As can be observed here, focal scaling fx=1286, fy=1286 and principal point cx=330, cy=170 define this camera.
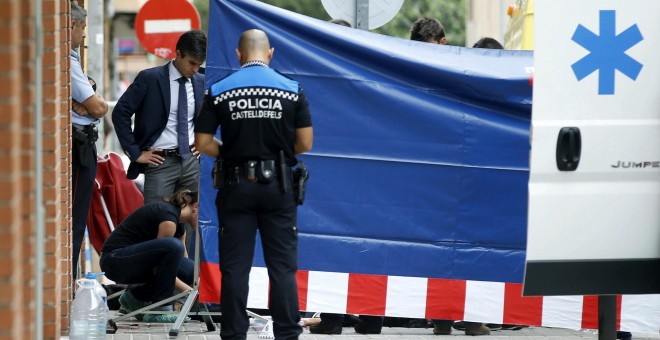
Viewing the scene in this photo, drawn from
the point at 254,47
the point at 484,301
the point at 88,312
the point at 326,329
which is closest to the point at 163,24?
the point at 326,329

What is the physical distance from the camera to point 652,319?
8.34 meters

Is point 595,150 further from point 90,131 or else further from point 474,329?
point 90,131

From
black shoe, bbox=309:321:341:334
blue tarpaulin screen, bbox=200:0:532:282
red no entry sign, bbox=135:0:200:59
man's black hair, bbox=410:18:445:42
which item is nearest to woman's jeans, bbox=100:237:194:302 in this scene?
blue tarpaulin screen, bbox=200:0:532:282

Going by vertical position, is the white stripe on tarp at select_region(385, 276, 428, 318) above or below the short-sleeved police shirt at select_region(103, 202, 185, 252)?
below

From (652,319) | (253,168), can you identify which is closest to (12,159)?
(253,168)

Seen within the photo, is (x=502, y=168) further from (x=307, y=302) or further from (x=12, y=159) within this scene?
(x=12, y=159)

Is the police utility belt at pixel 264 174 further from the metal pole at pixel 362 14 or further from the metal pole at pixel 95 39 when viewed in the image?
the metal pole at pixel 95 39

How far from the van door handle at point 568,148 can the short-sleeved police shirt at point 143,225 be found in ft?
11.4

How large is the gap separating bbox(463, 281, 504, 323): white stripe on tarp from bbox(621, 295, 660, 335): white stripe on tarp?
0.79 m

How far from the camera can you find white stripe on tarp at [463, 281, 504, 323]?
8.48 metres

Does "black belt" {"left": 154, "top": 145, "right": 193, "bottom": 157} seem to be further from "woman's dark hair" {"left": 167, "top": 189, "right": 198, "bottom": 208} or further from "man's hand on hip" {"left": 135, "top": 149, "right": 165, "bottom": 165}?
"woman's dark hair" {"left": 167, "top": 189, "right": 198, "bottom": 208}

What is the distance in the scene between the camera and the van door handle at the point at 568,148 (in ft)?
21.4

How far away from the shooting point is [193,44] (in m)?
9.24

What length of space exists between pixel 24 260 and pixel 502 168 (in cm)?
394
